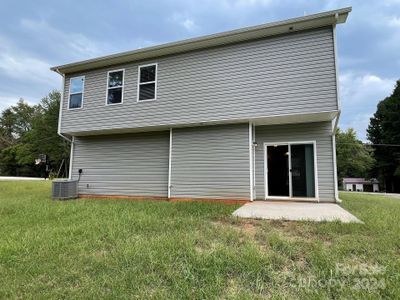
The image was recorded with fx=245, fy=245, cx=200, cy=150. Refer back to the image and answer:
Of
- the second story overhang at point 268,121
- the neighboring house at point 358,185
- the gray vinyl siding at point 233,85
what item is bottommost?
the neighboring house at point 358,185

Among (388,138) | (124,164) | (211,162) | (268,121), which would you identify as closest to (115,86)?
(124,164)

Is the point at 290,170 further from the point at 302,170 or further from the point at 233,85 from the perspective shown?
the point at 233,85

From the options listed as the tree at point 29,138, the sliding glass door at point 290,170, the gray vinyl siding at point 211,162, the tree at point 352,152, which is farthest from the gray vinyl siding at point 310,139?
the tree at point 352,152

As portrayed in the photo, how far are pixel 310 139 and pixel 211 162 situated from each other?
3299 millimetres

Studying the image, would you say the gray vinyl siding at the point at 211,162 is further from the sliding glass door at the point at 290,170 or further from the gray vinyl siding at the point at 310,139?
the sliding glass door at the point at 290,170

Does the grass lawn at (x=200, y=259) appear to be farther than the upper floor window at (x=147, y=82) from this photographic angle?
No

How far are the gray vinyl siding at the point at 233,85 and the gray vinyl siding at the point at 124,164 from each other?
0.88 m

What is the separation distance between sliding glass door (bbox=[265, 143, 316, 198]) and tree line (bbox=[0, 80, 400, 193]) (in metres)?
32.0

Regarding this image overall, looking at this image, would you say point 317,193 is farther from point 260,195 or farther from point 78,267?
point 78,267

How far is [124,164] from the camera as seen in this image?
9.70 metres

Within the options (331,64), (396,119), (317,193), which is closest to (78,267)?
(317,193)

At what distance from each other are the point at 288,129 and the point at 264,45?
2822mm

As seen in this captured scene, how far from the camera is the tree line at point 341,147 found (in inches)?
1352

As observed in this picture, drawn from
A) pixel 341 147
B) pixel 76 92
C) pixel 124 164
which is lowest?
pixel 124 164
